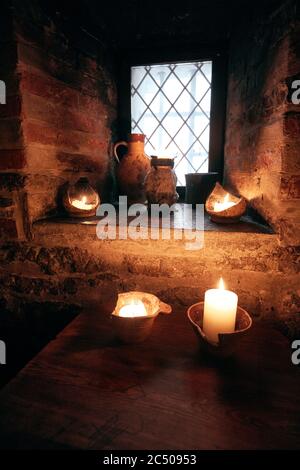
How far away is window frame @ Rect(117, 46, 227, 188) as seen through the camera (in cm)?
163

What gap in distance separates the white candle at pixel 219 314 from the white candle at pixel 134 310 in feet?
0.74

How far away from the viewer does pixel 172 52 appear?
1.67 metres

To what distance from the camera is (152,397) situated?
0.70m

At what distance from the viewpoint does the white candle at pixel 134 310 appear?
0.95 meters

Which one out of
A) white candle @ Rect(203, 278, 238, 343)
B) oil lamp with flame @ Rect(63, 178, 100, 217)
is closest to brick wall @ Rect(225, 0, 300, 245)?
white candle @ Rect(203, 278, 238, 343)

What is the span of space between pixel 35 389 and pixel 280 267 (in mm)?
893

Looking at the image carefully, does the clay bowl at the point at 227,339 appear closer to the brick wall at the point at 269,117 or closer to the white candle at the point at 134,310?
the white candle at the point at 134,310

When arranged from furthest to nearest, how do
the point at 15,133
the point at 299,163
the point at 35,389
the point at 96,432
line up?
1. the point at 15,133
2. the point at 299,163
3. the point at 35,389
4. the point at 96,432

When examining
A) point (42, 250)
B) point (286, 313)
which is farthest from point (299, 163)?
point (42, 250)

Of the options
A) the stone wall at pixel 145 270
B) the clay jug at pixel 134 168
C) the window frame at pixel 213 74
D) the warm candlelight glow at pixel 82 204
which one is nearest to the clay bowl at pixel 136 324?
the stone wall at pixel 145 270

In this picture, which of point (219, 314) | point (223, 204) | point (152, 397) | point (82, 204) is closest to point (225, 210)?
point (223, 204)

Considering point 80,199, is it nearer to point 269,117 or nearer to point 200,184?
point 200,184

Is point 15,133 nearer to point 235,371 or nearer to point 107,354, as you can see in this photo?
point 107,354

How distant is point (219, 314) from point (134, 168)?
3.17ft
